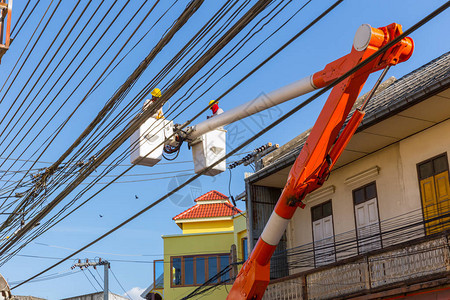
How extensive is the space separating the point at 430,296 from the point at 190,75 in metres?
7.61

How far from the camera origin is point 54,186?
541 inches

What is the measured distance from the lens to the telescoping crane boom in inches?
457

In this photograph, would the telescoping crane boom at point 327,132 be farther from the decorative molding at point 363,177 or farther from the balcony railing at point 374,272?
the decorative molding at point 363,177

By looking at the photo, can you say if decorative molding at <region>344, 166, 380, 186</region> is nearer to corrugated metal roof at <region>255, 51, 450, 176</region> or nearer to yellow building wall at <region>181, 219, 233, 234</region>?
corrugated metal roof at <region>255, 51, 450, 176</region>

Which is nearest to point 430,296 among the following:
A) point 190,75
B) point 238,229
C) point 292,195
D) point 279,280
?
point 292,195

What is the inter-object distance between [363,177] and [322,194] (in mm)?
1916

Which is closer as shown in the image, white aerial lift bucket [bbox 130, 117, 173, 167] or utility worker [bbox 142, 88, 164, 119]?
utility worker [bbox 142, 88, 164, 119]

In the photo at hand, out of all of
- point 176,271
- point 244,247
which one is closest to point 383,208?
point 244,247

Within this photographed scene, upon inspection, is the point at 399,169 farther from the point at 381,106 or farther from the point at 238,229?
the point at 238,229

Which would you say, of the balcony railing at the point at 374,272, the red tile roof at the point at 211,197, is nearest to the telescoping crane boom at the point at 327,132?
the balcony railing at the point at 374,272

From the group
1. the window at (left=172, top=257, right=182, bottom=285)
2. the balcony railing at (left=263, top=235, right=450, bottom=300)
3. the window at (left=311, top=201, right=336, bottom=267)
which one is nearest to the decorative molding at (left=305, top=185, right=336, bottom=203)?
the window at (left=311, top=201, right=336, bottom=267)

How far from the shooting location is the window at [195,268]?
2750 centimetres

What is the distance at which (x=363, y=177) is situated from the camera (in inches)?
707

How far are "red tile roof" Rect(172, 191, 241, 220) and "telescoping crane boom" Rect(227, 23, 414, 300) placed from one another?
15791 mm
